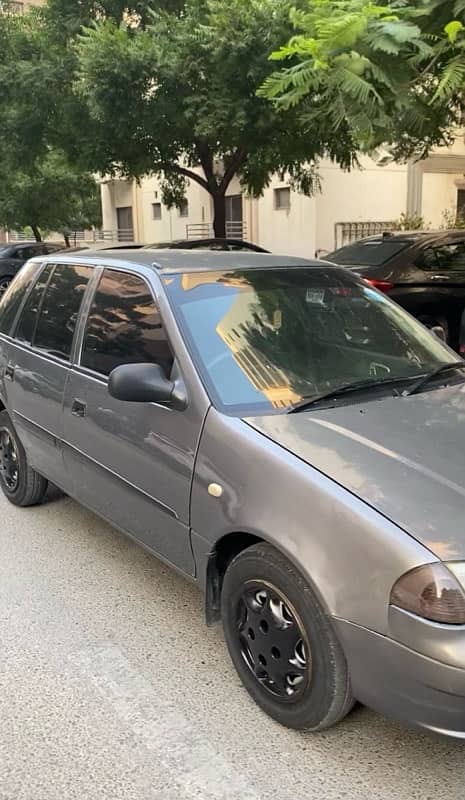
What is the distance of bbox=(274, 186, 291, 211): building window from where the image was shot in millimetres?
19000

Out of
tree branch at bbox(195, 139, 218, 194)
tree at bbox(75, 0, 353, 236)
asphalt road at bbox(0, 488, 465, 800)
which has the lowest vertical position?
asphalt road at bbox(0, 488, 465, 800)

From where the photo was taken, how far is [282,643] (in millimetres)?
2543

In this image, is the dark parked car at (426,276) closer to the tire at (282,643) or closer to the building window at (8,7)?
the tire at (282,643)

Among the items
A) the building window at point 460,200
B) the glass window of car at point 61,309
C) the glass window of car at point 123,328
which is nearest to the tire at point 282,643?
the glass window of car at point 123,328

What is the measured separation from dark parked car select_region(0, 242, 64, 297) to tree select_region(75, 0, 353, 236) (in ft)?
23.8

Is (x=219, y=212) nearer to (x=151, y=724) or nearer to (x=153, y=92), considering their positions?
(x=153, y=92)

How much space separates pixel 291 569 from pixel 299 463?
→ 1.19 ft

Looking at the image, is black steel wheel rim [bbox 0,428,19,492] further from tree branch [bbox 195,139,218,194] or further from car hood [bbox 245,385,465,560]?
tree branch [bbox 195,139,218,194]

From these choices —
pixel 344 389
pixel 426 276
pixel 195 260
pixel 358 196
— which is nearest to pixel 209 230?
pixel 358 196

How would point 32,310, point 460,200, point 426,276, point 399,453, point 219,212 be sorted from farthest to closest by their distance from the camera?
point 460,200 < point 219,212 < point 426,276 < point 32,310 < point 399,453

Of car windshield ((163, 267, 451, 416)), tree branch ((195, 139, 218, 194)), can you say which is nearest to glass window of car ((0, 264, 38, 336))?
car windshield ((163, 267, 451, 416))

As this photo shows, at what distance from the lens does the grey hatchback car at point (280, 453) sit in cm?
215

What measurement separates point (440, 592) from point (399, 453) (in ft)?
1.90

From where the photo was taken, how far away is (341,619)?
224 centimetres
